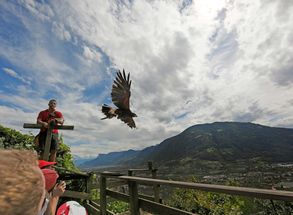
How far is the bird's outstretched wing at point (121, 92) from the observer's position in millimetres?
7195

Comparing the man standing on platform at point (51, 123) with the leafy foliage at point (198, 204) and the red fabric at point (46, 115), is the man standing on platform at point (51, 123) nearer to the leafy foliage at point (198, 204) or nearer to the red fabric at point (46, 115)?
the red fabric at point (46, 115)

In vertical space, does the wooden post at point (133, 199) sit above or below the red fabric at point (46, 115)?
below

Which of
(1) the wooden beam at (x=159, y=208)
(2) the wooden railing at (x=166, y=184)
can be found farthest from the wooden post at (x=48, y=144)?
(1) the wooden beam at (x=159, y=208)

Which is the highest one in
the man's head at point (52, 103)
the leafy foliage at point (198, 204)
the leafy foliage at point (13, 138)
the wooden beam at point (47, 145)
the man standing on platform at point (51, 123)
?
the leafy foliage at point (13, 138)

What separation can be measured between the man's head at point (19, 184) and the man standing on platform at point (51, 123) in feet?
14.8

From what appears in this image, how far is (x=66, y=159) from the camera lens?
9.80 m

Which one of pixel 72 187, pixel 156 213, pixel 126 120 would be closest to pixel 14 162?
pixel 156 213

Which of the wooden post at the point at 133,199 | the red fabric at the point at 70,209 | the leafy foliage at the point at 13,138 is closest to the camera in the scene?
the red fabric at the point at 70,209

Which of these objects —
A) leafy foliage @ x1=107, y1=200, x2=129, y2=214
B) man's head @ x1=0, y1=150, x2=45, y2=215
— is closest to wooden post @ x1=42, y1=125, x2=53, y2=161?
man's head @ x1=0, y1=150, x2=45, y2=215

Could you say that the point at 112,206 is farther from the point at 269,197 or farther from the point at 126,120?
the point at 269,197

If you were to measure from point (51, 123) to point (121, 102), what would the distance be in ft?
8.05

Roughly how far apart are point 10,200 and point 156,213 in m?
3.26

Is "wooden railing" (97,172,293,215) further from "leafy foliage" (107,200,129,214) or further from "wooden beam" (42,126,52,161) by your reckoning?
"leafy foliage" (107,200,129,214)

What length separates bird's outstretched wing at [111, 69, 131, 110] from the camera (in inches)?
283
